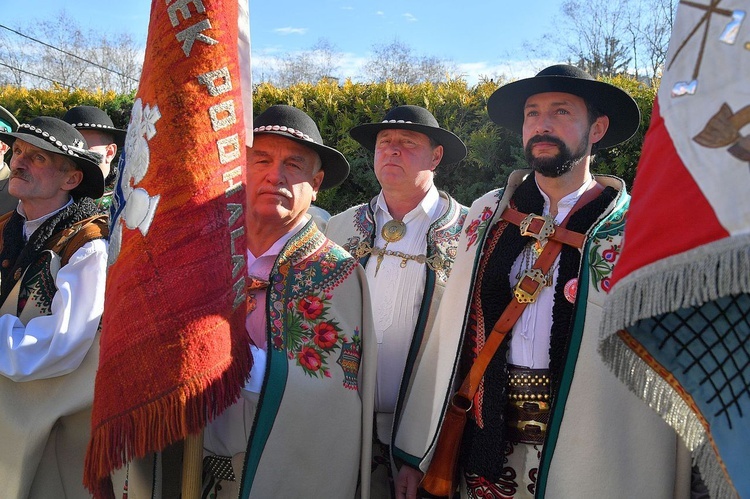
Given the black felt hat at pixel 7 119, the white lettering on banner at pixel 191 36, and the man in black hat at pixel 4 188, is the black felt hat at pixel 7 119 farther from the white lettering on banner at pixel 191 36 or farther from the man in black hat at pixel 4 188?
the white lettering on banner at pixel 191 36

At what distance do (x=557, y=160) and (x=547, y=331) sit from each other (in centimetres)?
78

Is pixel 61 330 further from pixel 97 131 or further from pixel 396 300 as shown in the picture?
pixel 97 131

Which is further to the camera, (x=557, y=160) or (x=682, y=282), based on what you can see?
(x=557, y=160)

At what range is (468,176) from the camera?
677 cm

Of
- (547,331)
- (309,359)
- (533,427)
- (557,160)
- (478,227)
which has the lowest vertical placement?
(533,427)

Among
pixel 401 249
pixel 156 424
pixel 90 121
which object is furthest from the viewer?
pixel 90 121

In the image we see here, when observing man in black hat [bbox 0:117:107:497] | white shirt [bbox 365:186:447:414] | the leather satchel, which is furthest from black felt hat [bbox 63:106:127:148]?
the leather satchel

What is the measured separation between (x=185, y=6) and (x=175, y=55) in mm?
161

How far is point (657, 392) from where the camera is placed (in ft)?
5.06

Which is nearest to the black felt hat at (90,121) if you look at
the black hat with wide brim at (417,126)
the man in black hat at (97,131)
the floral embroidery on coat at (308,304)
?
the man in black hat at (97,131)

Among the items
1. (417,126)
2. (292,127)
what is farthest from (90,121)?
(292,127)

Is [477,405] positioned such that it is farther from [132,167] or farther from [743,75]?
[743,75]

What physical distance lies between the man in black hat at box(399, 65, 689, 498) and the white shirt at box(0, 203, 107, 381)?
62.9 inches

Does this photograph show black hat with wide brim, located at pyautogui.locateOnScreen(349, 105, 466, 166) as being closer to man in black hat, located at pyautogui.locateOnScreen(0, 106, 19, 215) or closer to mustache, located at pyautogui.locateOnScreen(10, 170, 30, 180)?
mustache, located at pyautogui.locateOnScreen(10, 170, 30, 180)
